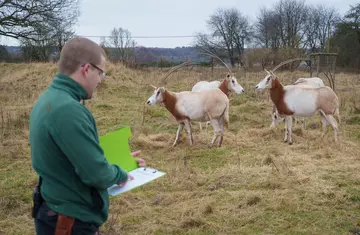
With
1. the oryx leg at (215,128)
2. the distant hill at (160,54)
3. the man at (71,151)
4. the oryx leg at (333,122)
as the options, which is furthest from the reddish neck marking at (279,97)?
the distant hill at (160,54)

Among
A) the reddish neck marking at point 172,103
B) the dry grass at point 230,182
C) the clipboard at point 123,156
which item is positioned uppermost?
the clipboard at point 123,156

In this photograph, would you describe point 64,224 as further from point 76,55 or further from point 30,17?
A: point 30,17

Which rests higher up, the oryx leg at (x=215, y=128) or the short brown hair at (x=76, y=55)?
the short brown hair at (x=76, y=55)

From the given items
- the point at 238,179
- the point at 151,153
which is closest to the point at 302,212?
the point at 238,179

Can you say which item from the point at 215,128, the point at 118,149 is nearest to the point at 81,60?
the point at 118,149

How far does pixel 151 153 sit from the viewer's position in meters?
8.10

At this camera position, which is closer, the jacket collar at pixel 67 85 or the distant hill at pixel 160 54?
the jacket collar at pixel 67 85

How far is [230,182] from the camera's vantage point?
5828mm

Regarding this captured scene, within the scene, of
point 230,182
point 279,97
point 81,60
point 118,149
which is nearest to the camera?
point 81,60

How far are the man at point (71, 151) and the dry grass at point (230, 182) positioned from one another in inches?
93.2

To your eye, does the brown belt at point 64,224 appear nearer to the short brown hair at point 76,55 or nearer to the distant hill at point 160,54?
the short brown hair at point 76,55

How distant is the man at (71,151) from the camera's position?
1.76m

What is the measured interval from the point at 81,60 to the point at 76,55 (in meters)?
0.03

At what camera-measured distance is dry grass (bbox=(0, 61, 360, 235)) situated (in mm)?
4391
